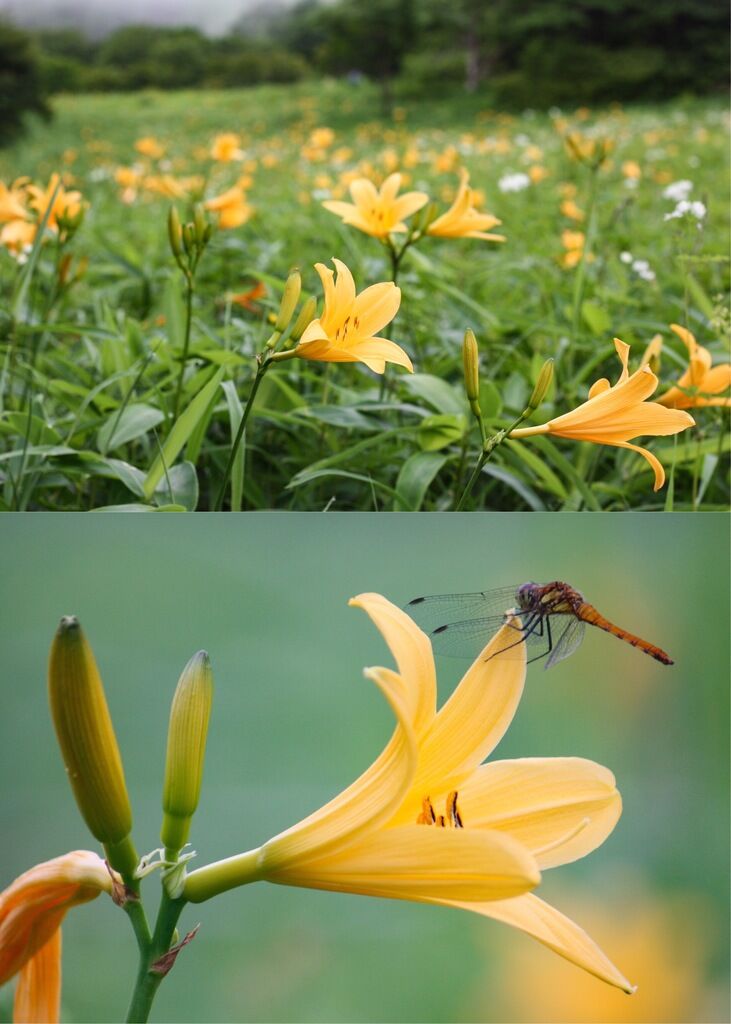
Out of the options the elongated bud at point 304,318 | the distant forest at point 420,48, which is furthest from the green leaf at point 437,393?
the distant forest at point 420,48

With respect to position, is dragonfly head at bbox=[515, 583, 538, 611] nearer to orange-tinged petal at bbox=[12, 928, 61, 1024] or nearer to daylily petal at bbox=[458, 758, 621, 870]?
daylily petal at bbox=[458, 758, 621, 870]

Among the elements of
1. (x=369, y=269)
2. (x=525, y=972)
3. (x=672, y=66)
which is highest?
(x=672, y=66)

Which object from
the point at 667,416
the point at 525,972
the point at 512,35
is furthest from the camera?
the point at 512,35

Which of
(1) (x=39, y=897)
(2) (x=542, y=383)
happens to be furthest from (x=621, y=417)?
(1) (x=39, y=897)

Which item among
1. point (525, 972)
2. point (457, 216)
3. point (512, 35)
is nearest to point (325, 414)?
point (457, 216)

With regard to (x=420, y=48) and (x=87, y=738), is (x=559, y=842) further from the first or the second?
(x=420, y=48)

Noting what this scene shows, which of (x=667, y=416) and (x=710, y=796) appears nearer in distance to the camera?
(x=667, y=416)

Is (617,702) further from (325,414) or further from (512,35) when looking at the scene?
(512,35)
